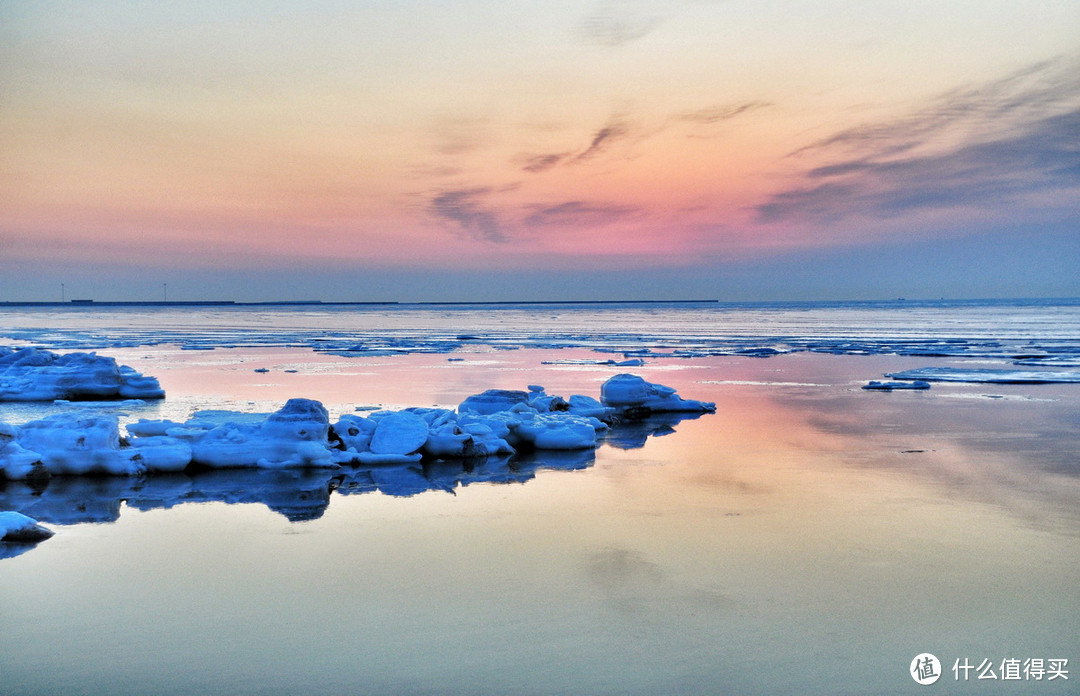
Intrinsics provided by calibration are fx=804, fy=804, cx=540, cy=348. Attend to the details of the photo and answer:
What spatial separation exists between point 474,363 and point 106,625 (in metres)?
21.5

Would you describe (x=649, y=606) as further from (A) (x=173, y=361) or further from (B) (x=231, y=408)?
(A) (x=173, y=361)

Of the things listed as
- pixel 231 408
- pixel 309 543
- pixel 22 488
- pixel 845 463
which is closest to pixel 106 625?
pixel 309 543

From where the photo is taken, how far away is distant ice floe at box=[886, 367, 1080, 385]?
1994 cm

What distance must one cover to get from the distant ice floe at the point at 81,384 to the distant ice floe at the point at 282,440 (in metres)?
5.40

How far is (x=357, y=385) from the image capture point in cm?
1958

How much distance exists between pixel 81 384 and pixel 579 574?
1573 cm

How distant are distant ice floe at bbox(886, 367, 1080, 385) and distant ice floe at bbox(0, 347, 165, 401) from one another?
729 inches

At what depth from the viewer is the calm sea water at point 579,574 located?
4.61m

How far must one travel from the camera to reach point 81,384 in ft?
58.5

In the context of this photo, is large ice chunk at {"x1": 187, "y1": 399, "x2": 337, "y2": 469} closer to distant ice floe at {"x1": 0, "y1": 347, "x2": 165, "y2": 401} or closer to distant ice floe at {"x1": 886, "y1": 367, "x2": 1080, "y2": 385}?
distant ice floe at {"x1": 0, "y1": 347, "x2": 165, "y2": 401}

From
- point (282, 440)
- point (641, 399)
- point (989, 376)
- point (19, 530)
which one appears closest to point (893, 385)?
point (989, 376)

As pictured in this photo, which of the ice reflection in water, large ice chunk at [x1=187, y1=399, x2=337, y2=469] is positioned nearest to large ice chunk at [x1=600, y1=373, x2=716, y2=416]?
the ice reflection in water

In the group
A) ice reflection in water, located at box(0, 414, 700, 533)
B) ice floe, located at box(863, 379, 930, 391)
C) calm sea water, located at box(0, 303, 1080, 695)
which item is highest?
ice floe, located at box(863, 379, 930, 391)

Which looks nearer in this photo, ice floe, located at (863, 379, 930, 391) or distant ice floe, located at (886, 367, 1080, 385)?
ice floe, located at (863, 379, 930, 391)
